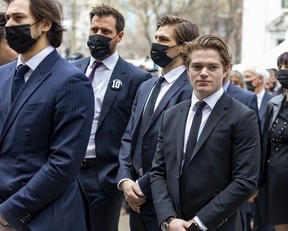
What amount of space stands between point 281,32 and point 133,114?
27220 mm

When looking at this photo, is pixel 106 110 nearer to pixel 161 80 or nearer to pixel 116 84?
pixel 116 84

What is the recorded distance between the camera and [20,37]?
14.3 ft

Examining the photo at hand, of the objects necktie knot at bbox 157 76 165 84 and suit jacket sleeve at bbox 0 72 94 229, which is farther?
necktie knot at bbox 157 76 165 84

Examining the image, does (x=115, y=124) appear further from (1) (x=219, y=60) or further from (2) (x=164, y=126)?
(1) (x=219, y=60)

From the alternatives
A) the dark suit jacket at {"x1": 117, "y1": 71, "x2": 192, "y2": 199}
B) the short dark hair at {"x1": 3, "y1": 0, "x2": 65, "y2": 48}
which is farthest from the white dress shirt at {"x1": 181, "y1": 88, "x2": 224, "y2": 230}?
the short dark hair at {"x1": 3, "y1": 0, "x2": 65, "y2": 48}

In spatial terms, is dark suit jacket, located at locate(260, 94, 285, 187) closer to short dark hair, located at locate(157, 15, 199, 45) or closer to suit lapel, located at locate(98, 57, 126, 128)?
short dark hair, located at locate(157, 15, 199, 45)

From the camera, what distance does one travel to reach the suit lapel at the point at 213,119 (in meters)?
4.87

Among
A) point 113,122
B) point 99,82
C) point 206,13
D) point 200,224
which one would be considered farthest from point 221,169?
point 206,13

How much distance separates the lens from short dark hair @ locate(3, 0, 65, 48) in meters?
4.39

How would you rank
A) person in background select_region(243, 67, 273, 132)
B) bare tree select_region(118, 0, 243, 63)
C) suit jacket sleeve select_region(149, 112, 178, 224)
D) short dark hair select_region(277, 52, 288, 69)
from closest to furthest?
suit jacket sleeve select_region(149, 112, 178, 224) < short dark hair select_region(277, 52, 288, 69) < person in background select_region(243, 67, 273, 132) < bare tree select_region(118, 0, 243, 63)

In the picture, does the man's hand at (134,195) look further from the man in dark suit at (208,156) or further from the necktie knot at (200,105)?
the necktie knot at (200,105)

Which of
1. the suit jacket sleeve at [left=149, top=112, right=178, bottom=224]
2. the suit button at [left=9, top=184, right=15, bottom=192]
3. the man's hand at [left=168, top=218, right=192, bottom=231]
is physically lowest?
the man's hand at [left=168, top=218, right=192, bottom=231]

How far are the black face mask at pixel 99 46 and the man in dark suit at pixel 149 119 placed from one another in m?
0.58

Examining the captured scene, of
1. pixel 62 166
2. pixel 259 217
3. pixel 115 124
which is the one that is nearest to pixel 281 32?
pixel 259 217
